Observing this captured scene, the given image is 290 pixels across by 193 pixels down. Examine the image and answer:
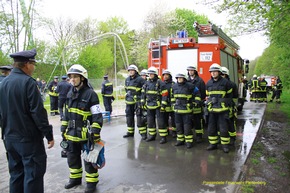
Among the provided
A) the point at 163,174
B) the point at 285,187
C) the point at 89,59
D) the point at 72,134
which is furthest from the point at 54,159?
the point at 89,59

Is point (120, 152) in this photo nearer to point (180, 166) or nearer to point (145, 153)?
point (145, 153)

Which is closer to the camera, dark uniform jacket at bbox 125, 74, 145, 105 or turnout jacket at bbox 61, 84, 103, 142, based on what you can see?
turnout jacket at bbox 61, 84, 103, 142

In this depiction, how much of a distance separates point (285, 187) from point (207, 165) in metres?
1.36

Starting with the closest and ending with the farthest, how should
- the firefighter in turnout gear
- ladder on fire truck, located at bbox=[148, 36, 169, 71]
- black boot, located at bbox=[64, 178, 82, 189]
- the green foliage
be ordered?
black boot, located at bbox=[64, 178, 82, 189] < the firefighter in turnout gear < ladder on fire truck, located at bbox=[148, 36, 169, 71] < the green foliage

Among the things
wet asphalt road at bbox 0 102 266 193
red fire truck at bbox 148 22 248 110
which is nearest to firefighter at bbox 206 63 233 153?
wet asphalt road at bbox 0 102 266 193

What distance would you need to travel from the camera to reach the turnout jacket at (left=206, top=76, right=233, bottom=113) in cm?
577

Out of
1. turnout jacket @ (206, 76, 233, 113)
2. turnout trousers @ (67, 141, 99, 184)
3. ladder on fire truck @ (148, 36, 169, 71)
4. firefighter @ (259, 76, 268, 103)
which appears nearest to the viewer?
turnout trousers @ (67, 141, 99, 184)

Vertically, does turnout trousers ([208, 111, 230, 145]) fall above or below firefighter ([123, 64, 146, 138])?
below

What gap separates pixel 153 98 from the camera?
21.4 feet

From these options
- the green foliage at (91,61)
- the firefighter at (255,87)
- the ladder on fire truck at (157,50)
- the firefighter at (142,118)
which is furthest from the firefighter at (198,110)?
the green foliage at (91,61)

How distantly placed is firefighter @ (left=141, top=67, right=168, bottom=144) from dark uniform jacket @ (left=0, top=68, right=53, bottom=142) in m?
3.69

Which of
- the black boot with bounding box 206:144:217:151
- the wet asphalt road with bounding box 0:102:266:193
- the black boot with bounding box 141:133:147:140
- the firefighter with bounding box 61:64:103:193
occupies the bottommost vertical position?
the wet asphalt road with bounding box 0:102:266:193

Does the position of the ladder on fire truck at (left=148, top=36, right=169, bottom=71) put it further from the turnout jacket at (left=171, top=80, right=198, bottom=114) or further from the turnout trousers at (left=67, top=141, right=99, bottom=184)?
the turnout trousers at (left=67, top=141, right=99, bottom=184)

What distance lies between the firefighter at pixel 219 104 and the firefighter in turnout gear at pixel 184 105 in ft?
1.41
